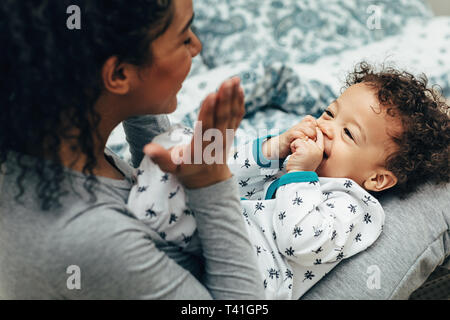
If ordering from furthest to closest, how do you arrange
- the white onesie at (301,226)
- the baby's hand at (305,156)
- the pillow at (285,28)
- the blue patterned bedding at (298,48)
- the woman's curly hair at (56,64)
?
the pillow at (285,28), the blue patterned bedding at (298,48), the baby's hand at (305,156), the white onesie at (301,226), the woman's curly hair at (56,64)

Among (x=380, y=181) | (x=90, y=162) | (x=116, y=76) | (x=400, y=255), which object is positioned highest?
(x=116, y=76)

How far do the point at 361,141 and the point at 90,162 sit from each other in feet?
2.20

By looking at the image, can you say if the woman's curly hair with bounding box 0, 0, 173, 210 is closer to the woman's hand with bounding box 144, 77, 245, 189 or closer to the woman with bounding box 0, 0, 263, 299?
the woman with bounding box 0, 0, 263, 299

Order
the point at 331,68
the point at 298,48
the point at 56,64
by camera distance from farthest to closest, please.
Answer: the point at 298,48
the point at 331,68
the point at 56,64

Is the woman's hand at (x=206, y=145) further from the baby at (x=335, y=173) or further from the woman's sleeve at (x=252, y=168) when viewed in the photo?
the woman's sleeve at (x=252, y=168)

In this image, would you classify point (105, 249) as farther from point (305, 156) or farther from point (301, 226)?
point (305, 156)

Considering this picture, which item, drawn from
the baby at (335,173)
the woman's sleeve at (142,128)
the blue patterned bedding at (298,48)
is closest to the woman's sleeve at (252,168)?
the baby at (335,173)

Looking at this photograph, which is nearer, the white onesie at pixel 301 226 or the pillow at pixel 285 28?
the white onesie at pixel 301 226

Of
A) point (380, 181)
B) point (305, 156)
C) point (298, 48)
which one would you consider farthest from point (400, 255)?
point (298, 48)

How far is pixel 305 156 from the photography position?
3.28ft

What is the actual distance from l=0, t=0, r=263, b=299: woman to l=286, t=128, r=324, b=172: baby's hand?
328 mm

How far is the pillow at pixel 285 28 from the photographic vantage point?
208 centimetres

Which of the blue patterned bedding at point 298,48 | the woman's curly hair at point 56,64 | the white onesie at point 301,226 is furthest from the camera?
the blue patterned bedding at point 298,48
